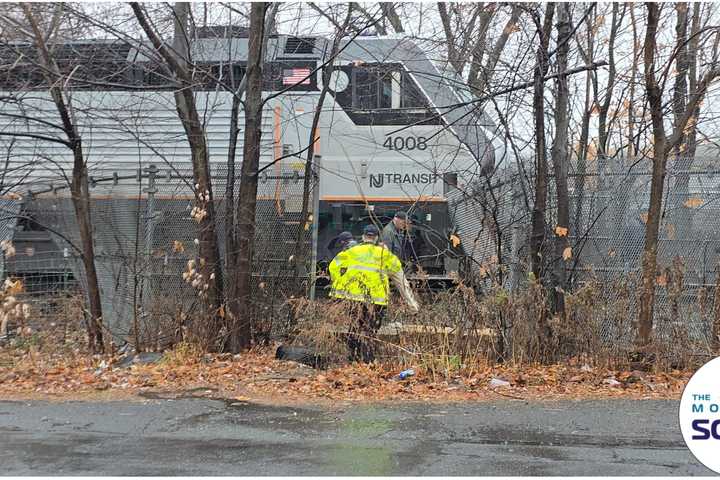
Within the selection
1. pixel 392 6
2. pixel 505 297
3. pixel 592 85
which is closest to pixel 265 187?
pixel 392 6

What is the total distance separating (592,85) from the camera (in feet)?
41.3

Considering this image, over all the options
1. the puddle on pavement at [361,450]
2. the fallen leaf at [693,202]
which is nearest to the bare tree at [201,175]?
the puddle on pavement at [361,450]

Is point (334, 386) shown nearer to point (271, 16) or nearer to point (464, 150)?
point (464, 150)

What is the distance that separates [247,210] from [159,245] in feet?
5.98

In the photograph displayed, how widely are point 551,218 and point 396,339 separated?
2.46m

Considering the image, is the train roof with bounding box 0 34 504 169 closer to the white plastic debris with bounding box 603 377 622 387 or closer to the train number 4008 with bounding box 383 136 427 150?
the train number 4008 with bounding box 383 136 427 150

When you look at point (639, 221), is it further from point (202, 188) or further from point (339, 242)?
point (202, 188)

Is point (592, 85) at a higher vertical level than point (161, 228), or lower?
higher

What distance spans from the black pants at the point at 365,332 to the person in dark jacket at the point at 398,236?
3.21ft

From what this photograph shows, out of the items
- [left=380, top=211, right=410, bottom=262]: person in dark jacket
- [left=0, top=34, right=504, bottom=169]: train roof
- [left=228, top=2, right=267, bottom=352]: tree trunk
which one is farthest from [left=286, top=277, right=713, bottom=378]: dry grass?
[left=0, top=34, right=504, bottom=169]: train roof

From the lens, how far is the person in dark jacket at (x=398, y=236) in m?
8.80

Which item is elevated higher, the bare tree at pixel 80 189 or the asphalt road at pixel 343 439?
the bare tree at pixel 80 189

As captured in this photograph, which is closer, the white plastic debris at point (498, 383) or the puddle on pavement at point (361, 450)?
the puddle on pavement at point (361, 450)

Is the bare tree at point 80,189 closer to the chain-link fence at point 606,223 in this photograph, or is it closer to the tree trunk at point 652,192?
the chain-link fence at point 606,223
